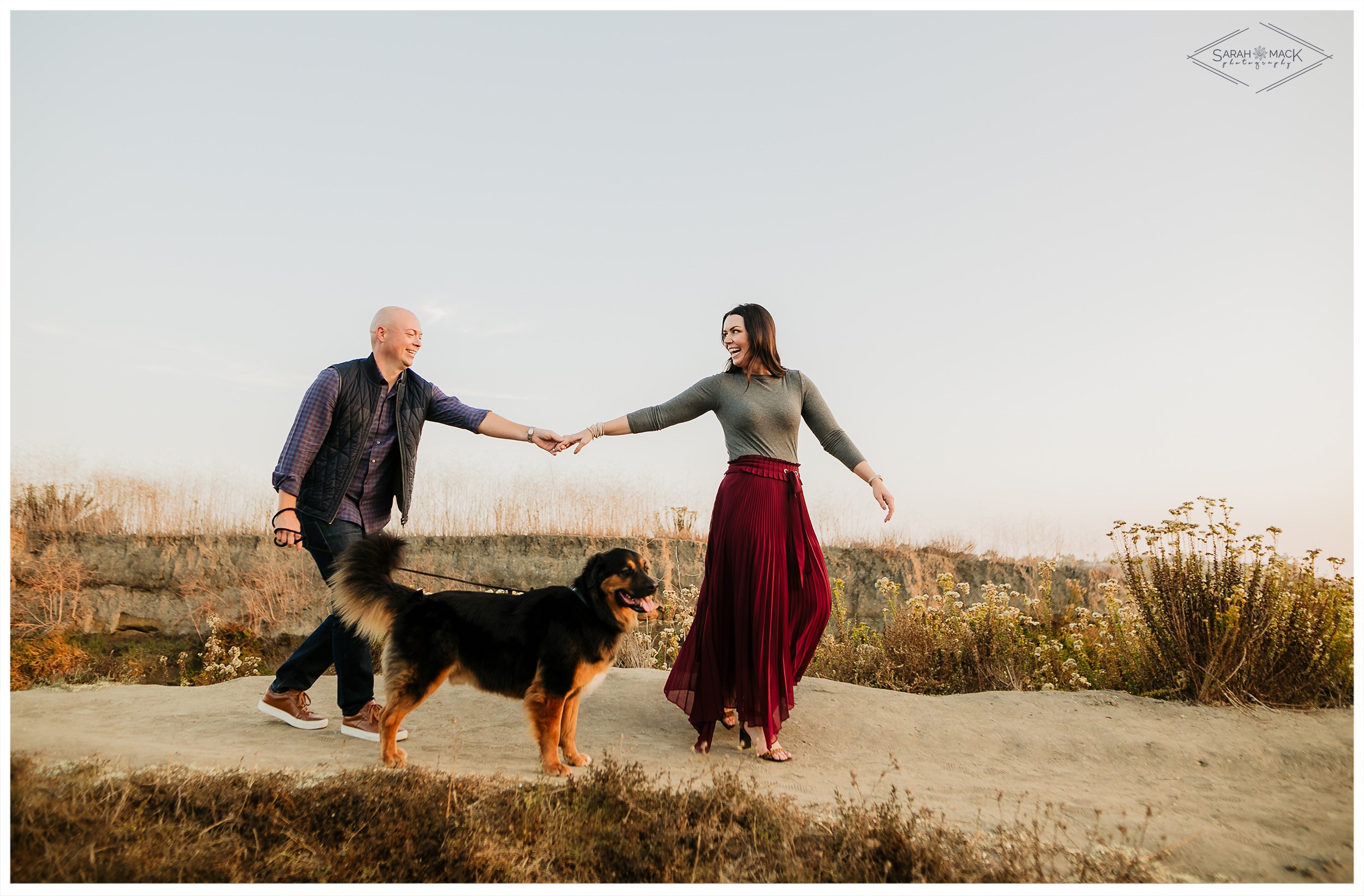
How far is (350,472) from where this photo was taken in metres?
4.54

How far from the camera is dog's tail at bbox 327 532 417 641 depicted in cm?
418

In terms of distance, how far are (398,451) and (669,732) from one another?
2.53 metres

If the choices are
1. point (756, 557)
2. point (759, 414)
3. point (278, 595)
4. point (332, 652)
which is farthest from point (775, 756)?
point (278, 595)

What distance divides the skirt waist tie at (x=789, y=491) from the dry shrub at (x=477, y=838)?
1589mm

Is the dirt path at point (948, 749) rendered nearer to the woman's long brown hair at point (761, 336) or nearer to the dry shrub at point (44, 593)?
the woman's long brown hair at point (761, 336)

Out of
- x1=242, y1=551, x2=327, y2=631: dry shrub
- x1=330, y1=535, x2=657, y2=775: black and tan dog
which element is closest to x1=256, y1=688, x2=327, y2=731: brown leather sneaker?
x1=330, y1=535, x2=657, y2=775: black and tan dog

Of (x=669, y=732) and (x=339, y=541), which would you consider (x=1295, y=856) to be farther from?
(x=339, y=541)

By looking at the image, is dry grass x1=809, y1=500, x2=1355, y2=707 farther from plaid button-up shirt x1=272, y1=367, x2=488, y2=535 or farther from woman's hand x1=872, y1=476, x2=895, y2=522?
plaid button-up shirt x1=272, y1=367, x2=488, y2=535

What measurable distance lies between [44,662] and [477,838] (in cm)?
763

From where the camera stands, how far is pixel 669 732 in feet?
17.1

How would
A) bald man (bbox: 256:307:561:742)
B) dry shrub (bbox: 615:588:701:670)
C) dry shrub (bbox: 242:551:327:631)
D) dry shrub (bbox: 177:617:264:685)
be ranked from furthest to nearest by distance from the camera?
dry shrub (bbox: 242:551:327:631), dry shrub (bbox: 177:617:264:685), dry shrub (bbox: 615:588:701:670), bald man (bbox: 256:307:561:742)

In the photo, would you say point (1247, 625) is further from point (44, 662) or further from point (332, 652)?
point (44, 662)

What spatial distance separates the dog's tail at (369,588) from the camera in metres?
4.18

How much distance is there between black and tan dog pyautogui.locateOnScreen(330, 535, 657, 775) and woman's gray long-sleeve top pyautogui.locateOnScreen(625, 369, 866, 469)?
1.11m
